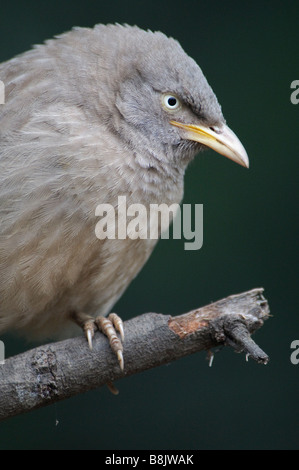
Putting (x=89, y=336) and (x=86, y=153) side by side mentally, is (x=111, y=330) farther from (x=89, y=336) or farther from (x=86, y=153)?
(x=86, y=153)

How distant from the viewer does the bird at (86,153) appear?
272 centimetres

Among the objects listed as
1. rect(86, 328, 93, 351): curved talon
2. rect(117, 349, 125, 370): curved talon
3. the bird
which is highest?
the bird

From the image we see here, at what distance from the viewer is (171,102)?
297 cm

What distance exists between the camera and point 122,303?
4.13 m

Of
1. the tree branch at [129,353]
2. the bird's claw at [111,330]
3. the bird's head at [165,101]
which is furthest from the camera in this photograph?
the bird's head at [165,101]

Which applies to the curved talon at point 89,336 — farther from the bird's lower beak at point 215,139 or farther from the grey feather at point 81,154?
the bird's lower beak at point 215,139

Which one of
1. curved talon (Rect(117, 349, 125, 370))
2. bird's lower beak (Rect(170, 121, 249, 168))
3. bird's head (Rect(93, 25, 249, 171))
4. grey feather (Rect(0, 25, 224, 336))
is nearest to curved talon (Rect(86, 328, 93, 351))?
curved talon (Rect(117, 349, 125, 370))

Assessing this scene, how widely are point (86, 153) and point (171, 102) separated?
0.46 metres

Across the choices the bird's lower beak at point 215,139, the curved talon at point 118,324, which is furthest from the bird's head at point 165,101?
the curved talon at point 118,324

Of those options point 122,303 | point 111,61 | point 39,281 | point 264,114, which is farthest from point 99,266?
point 264,114

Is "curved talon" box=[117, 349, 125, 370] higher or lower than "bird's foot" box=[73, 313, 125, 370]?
lower

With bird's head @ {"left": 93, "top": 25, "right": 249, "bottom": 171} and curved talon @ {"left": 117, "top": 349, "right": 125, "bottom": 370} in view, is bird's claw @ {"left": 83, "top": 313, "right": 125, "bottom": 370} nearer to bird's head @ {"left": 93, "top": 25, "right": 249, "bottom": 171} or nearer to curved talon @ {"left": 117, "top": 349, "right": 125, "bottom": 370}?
curved talon @ {"left": 117, "top": 349, "right": 125, "bottom": 370}

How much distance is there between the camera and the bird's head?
2922 mm

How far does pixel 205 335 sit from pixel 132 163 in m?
0.76
